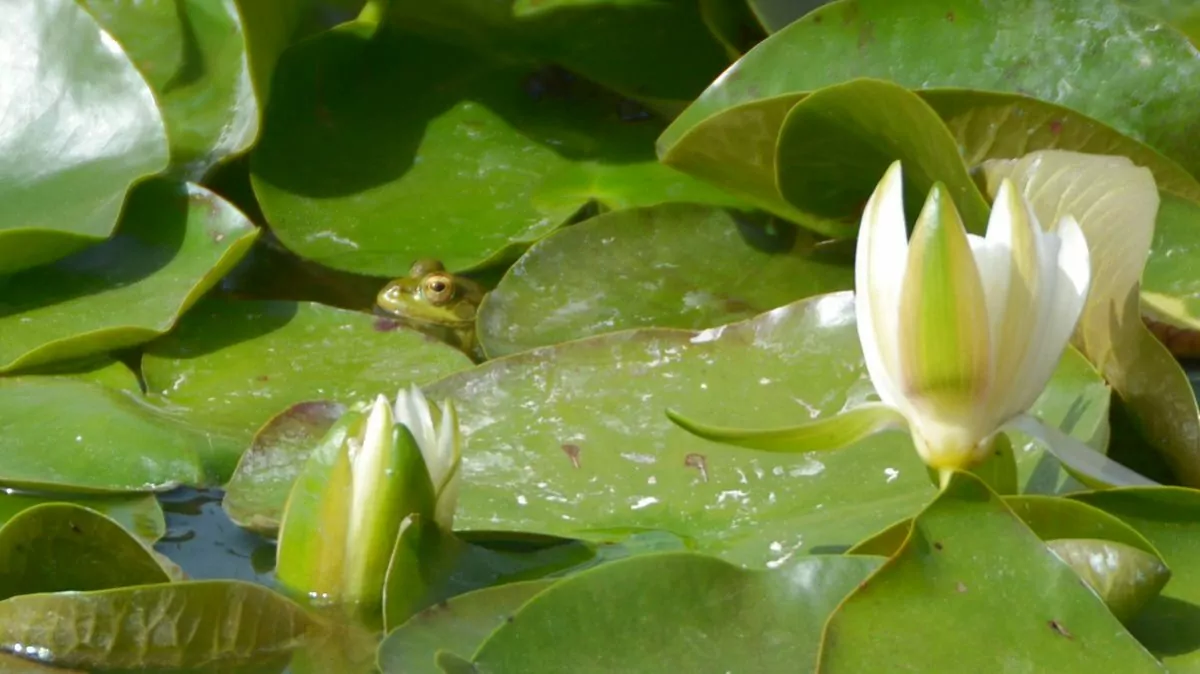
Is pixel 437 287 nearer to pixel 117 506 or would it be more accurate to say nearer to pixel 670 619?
pixel 117 506

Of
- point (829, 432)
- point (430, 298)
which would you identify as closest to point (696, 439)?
point (829, 432)

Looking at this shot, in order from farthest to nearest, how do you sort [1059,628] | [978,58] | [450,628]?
[978,58]
[450,628]
[1059,628]

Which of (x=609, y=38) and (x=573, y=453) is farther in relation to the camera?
(x=609, y=38)

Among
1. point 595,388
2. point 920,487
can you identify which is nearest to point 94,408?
point 595,388

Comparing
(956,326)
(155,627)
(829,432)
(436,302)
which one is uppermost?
(956,326)

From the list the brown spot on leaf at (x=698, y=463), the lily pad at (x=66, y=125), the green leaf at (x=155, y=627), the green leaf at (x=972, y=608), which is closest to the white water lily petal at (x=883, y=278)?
the green leaf at (x=972, y=608)

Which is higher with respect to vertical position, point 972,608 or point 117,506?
point 972,608

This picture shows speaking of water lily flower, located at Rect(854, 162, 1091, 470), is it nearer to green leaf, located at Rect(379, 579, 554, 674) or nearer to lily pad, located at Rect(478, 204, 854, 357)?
green leaf, located at Rect(379, 579, 554, 674)

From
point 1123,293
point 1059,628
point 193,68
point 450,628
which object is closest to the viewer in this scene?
point 1059,628

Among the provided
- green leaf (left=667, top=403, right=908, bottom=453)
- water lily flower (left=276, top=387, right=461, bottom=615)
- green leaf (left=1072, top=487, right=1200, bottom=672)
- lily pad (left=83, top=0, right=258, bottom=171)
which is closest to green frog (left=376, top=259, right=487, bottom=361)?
lily pad (left=83, top=0, right=258, bottom=171)
